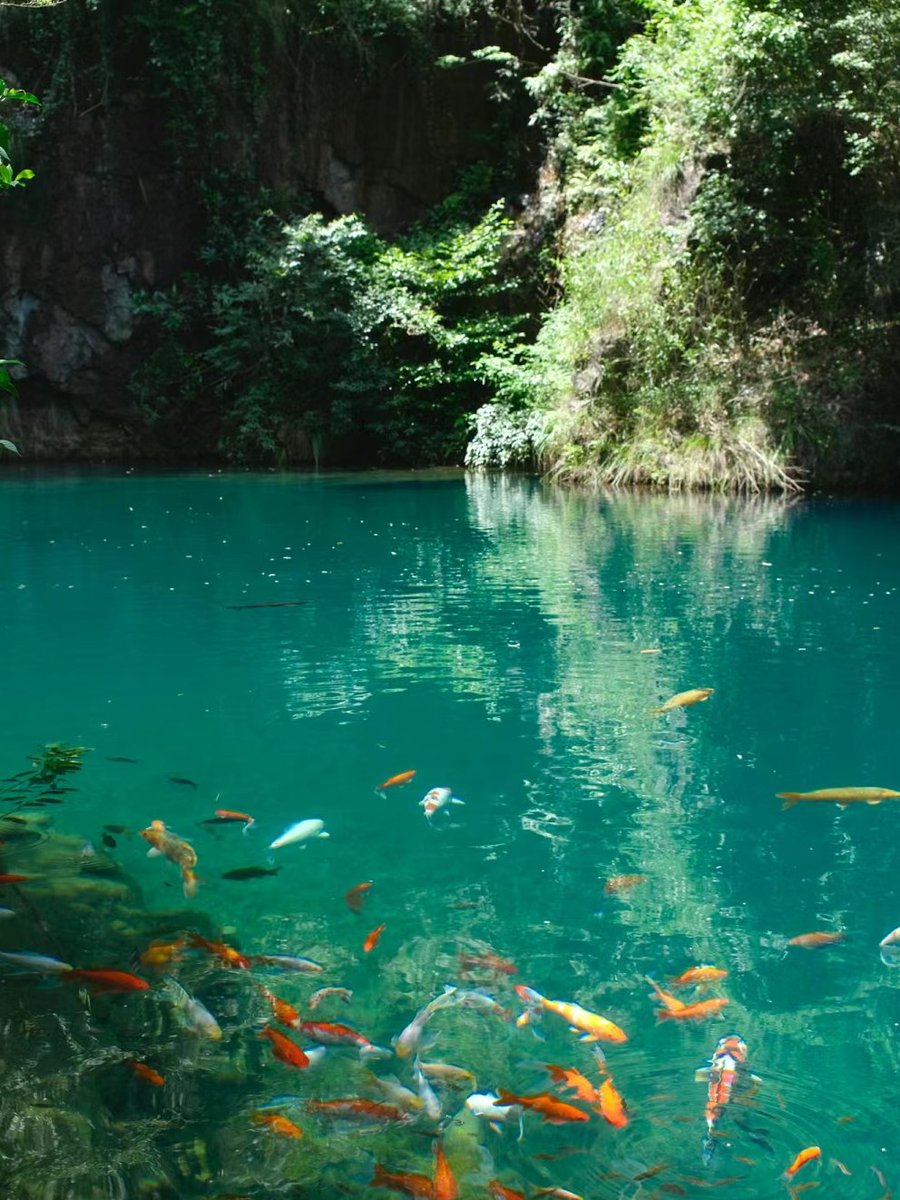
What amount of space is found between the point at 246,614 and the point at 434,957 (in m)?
4.84

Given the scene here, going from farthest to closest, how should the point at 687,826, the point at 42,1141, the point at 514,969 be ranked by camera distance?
the point at 687,826, the point at 514,969, the point at 42,1141

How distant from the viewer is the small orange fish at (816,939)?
3.13m

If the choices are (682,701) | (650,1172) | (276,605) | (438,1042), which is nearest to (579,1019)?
(438,1042)

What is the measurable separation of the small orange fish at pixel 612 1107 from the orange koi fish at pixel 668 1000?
399 mm

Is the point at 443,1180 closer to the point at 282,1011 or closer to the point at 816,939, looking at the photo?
the point at 282,1011

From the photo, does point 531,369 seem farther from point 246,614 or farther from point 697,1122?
point 697,1122

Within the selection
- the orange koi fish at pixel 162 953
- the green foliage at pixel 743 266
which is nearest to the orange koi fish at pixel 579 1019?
the orange koi fish at pixel 162 953

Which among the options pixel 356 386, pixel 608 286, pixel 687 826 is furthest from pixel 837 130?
pixel 687 826

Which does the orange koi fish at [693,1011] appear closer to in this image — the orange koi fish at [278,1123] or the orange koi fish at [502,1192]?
the orange koi fish at [502,1192]

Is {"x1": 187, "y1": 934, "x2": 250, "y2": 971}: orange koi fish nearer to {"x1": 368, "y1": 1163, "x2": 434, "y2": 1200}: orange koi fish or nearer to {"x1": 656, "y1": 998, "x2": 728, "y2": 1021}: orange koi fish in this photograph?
{"x1": 368, "y1": 1163, "x2": 434, "y2": 1200}: orange koi fish

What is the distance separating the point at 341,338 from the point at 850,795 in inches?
691

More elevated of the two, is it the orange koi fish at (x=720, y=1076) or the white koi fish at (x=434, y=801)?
the white koi fish at (x=434, y=801)

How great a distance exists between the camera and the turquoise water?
93.6 inches

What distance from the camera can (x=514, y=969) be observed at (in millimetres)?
3031
